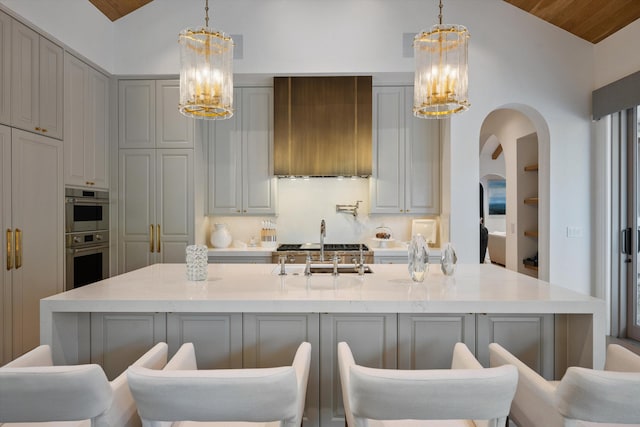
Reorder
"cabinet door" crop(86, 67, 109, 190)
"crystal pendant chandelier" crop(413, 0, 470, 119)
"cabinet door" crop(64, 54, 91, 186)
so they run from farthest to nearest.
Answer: "cabinet door" crop(86, 67, 109, 190)
"cabinet door" crop(64, 54, 91, 186)
"crystal pendant chandelier" crop(413, 0, 470, 119)

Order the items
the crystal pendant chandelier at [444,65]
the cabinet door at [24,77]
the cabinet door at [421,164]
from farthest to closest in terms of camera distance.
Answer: the cabinet door at [421,164]
the cabinet door at [24,77]
the crystal pendant chandelier at [444,65]

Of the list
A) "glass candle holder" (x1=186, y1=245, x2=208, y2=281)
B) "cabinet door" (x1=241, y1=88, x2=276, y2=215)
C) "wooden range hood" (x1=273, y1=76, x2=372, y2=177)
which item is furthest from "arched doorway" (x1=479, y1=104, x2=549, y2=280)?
"glass candle holder" (x1=186, y1=245, x2=208, y2=281)

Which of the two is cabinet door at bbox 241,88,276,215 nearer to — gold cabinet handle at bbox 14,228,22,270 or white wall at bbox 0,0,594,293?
white wall at bbox 0,0,594,293

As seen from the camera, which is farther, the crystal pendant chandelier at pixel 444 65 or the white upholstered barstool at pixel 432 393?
the crystal pendant chandelier at pixel 444 65

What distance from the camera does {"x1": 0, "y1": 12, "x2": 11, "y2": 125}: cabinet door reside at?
276cm

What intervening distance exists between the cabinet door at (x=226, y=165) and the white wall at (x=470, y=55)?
0.68 metres

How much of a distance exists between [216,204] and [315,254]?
1308 mm

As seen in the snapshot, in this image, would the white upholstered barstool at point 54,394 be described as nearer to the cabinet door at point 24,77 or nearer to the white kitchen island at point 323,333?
the white kitchen island at point 323,333

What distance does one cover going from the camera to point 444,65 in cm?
228

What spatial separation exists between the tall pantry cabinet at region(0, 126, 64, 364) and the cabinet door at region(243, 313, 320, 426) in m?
2.04

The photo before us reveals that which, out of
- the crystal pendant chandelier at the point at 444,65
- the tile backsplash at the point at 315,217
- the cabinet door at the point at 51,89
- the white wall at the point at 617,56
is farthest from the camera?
the tile backsplash at the point at 315,217

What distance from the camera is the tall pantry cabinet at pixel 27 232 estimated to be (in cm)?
279

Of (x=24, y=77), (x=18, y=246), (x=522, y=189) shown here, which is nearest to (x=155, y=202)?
(x=18, y=246)

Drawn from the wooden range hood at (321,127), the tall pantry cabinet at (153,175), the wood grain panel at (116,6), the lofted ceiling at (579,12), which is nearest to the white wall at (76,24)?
the wood grain panel at (116,6)
